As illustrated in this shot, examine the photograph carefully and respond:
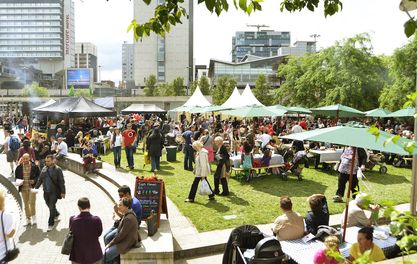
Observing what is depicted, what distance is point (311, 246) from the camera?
581 centimetres

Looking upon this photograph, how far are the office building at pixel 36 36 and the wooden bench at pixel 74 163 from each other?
15336 centimetres

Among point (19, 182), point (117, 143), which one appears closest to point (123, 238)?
point (19, 182)

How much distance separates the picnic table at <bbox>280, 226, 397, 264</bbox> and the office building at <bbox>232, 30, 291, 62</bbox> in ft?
559

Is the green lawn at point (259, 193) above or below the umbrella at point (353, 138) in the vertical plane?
below

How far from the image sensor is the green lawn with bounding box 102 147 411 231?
8.73 m

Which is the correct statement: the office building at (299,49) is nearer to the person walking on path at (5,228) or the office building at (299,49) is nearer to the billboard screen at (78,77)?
the billboard screen at (78,77)

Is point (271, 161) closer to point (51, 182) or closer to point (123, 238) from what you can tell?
point (51, 182)

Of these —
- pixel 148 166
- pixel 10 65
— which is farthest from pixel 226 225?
pixel 10 65

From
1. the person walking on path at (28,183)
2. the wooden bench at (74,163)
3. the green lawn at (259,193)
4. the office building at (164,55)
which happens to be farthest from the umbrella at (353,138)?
the office building at (164,55)

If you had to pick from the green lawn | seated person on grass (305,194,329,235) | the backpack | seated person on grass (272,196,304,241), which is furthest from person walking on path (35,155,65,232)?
the backpack

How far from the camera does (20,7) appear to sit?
511ft

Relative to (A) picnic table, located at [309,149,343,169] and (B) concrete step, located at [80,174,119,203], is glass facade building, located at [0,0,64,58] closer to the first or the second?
(B) concrete step, located at [80,174,119,203]

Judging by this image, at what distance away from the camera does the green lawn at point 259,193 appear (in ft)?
28.6

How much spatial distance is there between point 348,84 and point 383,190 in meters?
25.2
